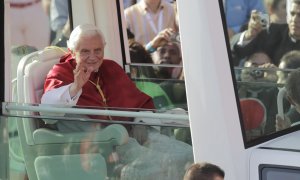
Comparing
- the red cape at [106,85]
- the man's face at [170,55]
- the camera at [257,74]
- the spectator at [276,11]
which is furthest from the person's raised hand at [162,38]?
the spectator at [276,11]

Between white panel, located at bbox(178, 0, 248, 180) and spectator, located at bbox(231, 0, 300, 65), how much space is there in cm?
15

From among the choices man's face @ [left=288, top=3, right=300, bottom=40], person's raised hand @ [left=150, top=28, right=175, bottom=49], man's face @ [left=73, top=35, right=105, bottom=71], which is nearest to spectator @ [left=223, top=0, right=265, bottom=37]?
man's face @ [left=288, top=3, right=300, bottom=40]

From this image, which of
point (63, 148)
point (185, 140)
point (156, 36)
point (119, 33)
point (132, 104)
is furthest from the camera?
point (156, 36)

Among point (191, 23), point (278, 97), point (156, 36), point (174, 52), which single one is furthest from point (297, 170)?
point (156, 36)

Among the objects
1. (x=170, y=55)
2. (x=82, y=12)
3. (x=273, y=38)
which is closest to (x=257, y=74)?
(x=273, y=38)

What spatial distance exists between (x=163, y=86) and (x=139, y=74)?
245 mm

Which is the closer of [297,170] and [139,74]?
[297,170]

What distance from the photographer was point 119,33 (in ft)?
17.4

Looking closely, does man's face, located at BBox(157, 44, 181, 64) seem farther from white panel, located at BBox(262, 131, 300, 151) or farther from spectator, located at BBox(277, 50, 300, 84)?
white panel, located at BBox(262, 131, 300, 151)

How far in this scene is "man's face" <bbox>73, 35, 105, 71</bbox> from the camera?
176 inches

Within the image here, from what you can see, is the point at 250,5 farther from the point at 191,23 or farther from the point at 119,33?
the point at 119,33

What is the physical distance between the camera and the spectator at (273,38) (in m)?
3.54

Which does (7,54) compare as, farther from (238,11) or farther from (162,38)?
(162,38)

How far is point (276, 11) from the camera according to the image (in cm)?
363
